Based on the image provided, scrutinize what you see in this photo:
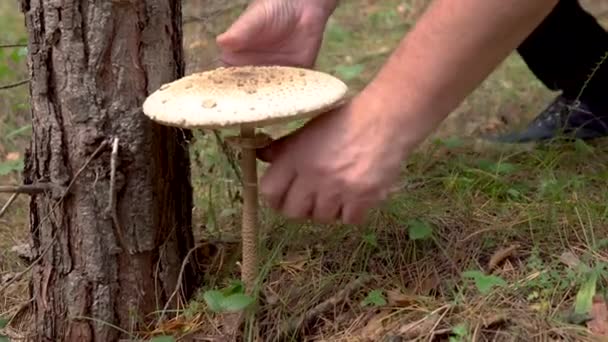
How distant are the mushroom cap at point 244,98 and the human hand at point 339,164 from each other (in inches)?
2.6

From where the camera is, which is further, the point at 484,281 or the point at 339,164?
the point at 484,281

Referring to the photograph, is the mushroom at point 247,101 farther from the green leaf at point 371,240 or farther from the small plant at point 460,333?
the small plant at point 460,333

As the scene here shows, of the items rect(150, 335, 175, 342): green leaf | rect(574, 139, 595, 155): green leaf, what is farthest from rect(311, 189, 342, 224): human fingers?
rect(574, 139, 595, 155): green leaf

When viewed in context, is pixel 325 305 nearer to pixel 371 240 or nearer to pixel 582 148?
pixel 371 240

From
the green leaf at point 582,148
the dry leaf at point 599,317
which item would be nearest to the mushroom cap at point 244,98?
the dry leaf at point 599,317

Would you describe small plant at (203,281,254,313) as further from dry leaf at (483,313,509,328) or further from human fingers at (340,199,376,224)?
dry leaf at (483,313,509,328)

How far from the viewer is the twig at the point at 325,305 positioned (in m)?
2.17

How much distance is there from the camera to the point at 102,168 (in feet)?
6.97

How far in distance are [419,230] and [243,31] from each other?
2.42ft

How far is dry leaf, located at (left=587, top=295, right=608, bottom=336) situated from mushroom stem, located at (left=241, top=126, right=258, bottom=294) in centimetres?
85

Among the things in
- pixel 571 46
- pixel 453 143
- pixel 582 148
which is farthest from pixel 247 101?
pixel 571 46

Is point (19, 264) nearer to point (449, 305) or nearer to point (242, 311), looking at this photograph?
point (242, 311)

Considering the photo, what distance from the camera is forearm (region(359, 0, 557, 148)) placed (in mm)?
1776

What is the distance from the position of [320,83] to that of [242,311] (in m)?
0.65
